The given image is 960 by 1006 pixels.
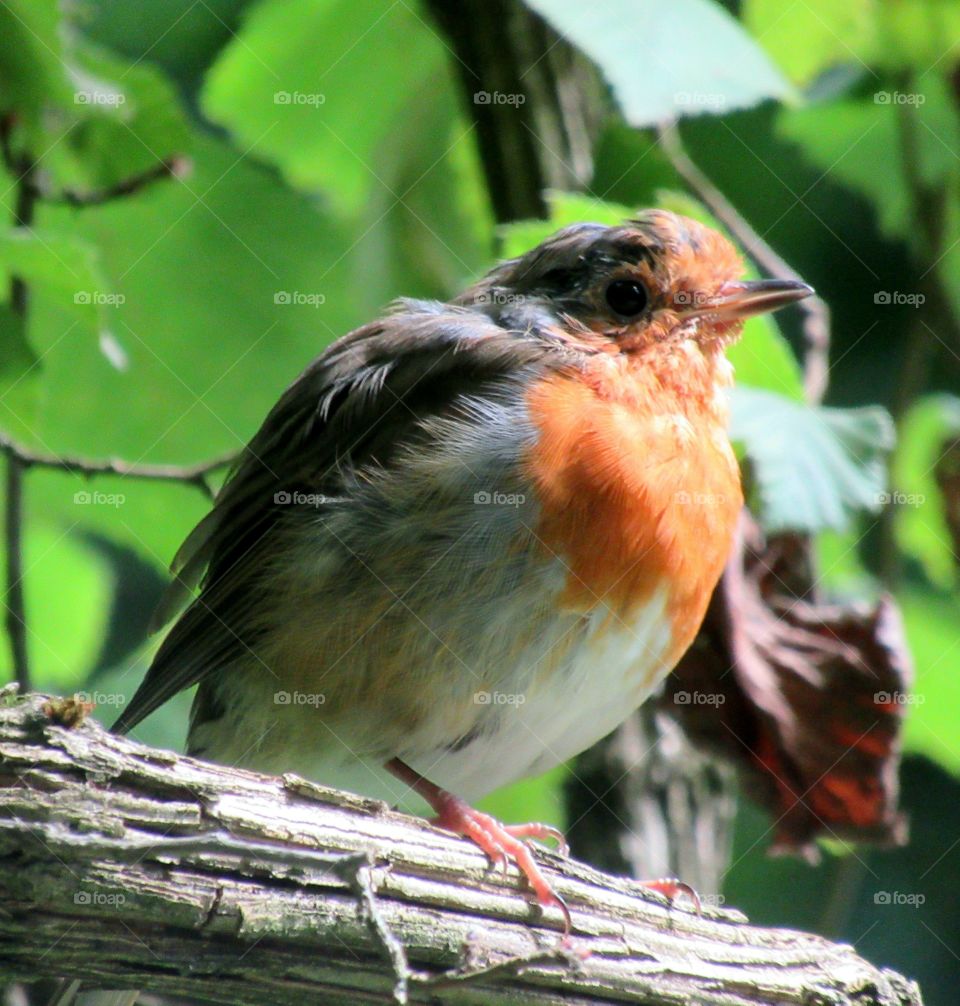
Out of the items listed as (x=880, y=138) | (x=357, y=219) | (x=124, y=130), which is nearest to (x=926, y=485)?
(x=880, y=138)

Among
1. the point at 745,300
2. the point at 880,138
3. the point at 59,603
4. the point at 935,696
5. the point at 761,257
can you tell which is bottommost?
the point at 935,696

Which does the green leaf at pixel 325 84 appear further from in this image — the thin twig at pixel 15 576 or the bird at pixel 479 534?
the thin twig at pixel 15 576

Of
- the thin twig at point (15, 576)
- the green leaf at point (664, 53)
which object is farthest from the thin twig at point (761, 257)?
the thin twig at point (15, 576)

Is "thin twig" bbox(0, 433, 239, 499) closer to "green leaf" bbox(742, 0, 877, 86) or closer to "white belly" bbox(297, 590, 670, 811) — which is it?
"white belly" bbox(297, 590, 670, 811)

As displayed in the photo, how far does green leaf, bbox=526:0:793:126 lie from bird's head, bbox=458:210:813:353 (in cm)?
40

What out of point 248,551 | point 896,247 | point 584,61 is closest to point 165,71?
point 584,61

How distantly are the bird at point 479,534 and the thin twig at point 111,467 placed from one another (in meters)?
0.10

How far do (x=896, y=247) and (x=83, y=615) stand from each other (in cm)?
367

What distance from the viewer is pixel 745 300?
383 centimetres

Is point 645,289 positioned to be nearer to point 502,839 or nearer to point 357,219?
point 357,219

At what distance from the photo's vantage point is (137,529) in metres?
4.29

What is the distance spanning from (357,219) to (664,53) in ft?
5.65

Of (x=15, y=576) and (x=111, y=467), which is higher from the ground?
(x=111, y=467)

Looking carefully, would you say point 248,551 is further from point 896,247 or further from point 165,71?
point 896,247
